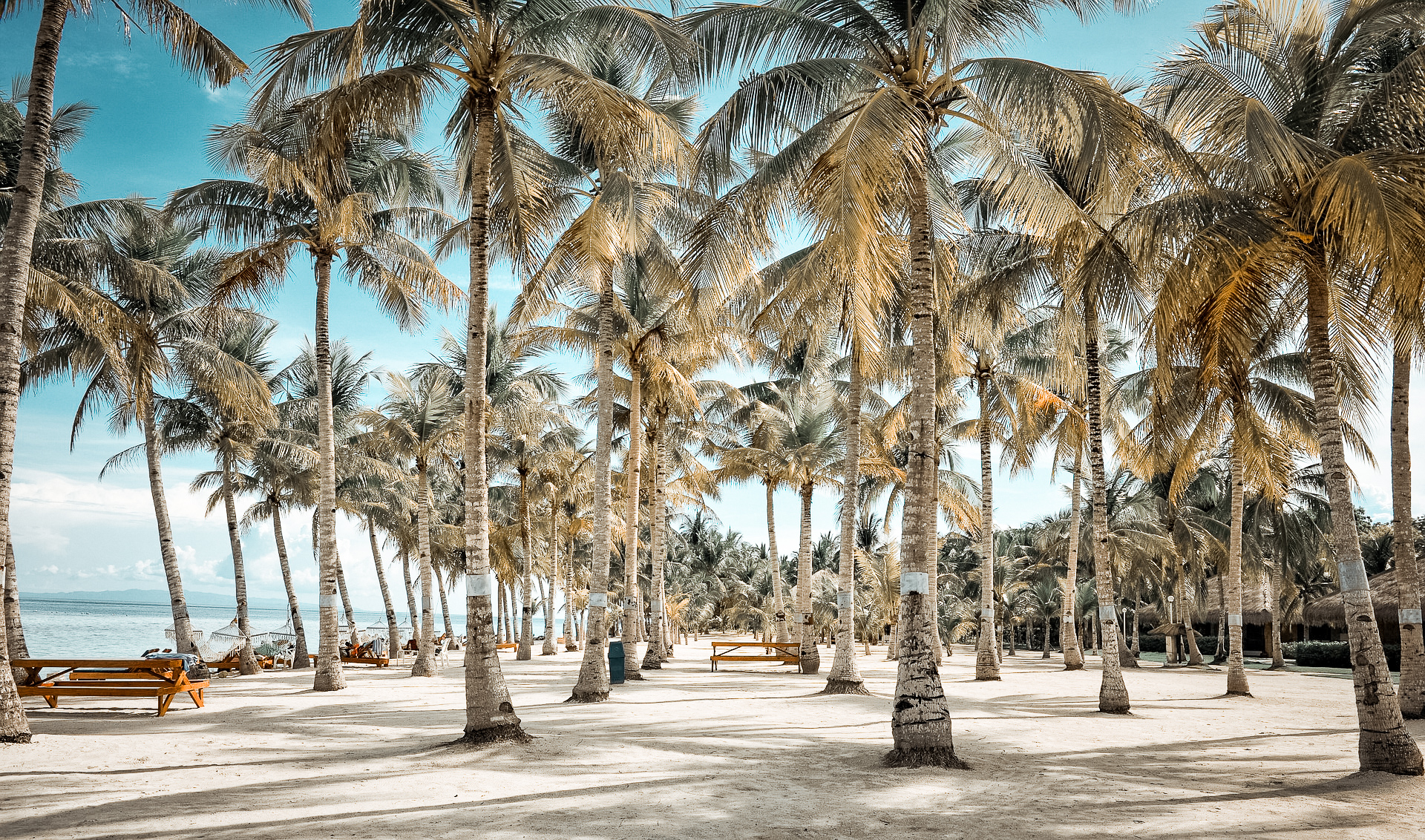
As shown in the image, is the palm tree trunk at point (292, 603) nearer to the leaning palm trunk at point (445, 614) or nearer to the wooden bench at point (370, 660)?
the wooden bench at point (370, 660)

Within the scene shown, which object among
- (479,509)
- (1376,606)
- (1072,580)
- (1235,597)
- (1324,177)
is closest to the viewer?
(1324,177)

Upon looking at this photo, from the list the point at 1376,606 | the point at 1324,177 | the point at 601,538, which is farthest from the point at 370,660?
the point at 1376,606

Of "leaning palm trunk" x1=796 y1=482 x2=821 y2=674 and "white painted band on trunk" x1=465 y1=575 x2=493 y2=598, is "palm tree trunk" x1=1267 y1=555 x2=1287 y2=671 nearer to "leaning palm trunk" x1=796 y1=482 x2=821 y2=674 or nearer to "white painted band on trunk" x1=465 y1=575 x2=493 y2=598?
"leaning palm trunk" x1=796 y1=482 x2=821 y2=674

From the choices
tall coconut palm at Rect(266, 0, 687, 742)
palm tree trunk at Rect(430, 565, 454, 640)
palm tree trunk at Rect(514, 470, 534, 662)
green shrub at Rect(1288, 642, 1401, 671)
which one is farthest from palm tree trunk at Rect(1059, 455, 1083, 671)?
palm tree trunk at Rect(430, 565, 454, 640)

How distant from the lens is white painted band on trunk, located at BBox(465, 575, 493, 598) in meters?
9.41

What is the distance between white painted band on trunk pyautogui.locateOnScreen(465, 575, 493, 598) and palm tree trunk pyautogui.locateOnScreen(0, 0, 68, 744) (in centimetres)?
493

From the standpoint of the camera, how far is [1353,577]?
8.40m

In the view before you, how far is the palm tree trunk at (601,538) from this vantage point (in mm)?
14266

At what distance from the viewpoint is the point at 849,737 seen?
10.4 m

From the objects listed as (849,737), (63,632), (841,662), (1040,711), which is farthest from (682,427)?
(63,632)

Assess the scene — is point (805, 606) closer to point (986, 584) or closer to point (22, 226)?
point (986, 584)

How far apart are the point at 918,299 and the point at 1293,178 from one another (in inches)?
148

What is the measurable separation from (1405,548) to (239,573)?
24829mm

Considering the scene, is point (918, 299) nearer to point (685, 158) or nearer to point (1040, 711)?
point (685, 158)
